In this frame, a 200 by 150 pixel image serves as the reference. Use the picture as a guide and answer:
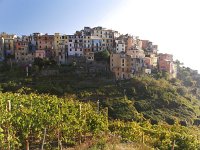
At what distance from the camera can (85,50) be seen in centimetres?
5359

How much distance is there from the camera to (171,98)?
146 feet

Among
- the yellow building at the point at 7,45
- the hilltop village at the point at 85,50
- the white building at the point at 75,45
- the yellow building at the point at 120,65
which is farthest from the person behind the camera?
the yellow building at the point at 7,45

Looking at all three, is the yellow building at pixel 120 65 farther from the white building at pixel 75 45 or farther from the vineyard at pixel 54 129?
the vineyard at pixel 54 129

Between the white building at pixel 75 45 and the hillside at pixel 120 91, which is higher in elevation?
the white building at pixel 75 45

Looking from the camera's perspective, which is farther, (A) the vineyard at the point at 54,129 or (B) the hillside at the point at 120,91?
(B) the hillside at the point at 120,91

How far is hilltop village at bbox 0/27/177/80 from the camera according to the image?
167 ft

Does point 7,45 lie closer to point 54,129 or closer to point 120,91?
point 120,91

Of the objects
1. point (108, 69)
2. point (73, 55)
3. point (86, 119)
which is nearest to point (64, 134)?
point (86, 119)

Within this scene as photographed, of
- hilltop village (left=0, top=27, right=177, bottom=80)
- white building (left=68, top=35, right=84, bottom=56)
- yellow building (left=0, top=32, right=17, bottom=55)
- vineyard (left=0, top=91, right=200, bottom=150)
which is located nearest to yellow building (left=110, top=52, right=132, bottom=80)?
hilltop village (left=0, top=27, right=177, bottom=80)

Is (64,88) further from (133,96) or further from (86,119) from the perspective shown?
(86,119)

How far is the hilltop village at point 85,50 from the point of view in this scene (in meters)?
50.8

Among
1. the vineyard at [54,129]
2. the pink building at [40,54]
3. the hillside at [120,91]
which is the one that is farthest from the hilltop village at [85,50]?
the vineyard at [54,129]

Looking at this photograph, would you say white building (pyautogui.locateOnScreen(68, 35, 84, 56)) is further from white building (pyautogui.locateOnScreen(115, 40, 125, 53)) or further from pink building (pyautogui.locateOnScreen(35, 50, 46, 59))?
white building (pyautogui.locateOnScreen(115, 40, 125, 53))

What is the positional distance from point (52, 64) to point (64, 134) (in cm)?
3426
